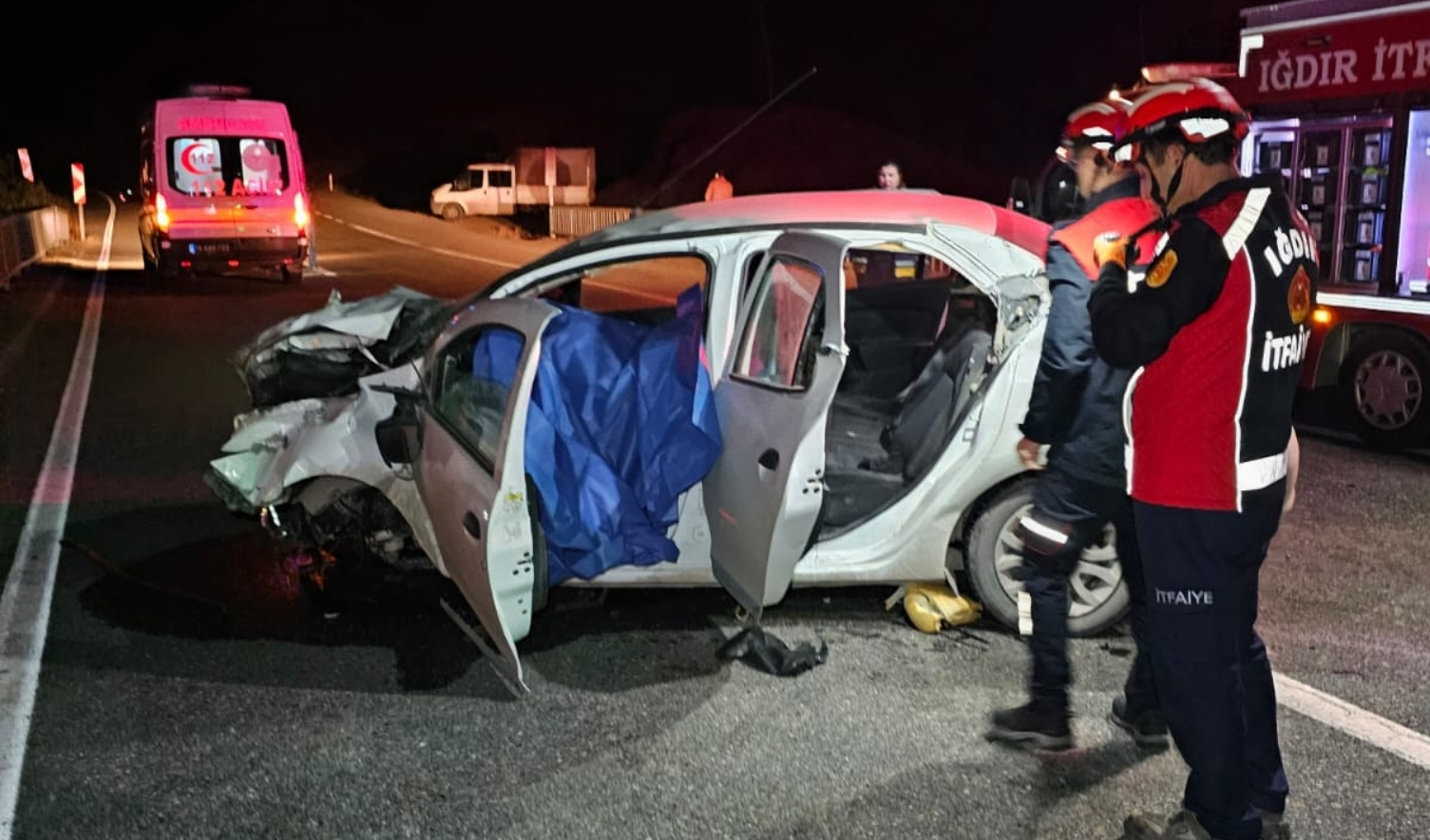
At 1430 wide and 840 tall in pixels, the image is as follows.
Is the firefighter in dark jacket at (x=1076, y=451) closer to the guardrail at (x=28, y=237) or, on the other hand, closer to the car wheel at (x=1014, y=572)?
the car wheel at (x=1014, y=572)

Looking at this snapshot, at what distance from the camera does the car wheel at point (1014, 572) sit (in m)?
5.00

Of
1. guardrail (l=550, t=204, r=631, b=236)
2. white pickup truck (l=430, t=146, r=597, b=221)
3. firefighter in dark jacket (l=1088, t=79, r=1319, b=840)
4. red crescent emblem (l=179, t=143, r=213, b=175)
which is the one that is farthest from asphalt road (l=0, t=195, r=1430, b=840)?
white pickup truck (l=430, t=146, r=597, b=221)

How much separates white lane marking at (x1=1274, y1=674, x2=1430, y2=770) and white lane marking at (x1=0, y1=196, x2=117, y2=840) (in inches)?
163

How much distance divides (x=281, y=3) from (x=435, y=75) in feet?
85.0

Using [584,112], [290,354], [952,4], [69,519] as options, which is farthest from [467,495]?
[584,112]

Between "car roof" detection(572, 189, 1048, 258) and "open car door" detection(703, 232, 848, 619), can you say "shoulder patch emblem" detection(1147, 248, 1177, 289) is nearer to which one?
"open car door" detection(703, 232, 848, 619)

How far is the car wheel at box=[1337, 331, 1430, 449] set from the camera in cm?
835

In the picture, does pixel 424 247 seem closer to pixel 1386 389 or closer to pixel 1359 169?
pixel 1359 169

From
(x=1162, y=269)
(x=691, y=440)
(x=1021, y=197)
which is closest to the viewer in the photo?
(x=1162, y=269)

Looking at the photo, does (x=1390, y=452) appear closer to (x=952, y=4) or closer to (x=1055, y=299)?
(x=1055, y=299)

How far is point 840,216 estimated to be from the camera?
5168mm

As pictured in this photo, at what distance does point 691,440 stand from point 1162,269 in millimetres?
2153

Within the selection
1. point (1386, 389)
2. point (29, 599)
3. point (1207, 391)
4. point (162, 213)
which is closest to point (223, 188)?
point (162, 213)

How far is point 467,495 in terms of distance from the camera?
455 cm
